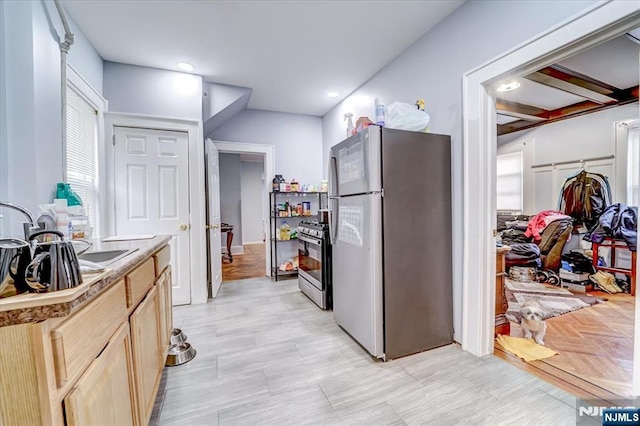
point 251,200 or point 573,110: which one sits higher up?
point 573,110

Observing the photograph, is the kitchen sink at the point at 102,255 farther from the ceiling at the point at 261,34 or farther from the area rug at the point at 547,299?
the area rug at the point at 547,299

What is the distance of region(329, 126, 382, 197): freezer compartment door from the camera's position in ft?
6.23

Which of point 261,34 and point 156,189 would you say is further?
point 156,189

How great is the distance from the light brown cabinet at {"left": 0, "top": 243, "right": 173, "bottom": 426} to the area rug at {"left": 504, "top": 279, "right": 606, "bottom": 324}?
3044 mm

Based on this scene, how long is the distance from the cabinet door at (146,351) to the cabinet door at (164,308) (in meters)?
0.08

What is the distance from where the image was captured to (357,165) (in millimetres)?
2082

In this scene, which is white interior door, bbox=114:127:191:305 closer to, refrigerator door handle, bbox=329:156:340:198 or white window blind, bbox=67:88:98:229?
white window blind, bbox=67:88:98:229

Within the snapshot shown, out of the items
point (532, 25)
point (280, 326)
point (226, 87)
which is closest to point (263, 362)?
point (280, 326)

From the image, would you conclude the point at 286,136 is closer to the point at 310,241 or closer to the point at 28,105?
the point at 310,241

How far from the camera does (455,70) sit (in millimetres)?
2160

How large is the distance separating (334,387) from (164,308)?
1.26 m

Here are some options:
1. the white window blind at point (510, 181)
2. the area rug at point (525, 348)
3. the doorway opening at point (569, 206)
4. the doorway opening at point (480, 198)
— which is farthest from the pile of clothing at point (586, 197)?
the area rug at point (525, 348)

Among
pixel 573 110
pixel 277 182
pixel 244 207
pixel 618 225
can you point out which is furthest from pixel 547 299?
pixel 244 207

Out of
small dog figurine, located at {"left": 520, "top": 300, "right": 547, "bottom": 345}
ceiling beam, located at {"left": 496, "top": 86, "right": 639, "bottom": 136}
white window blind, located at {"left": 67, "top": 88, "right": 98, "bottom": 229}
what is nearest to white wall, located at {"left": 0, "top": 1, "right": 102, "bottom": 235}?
white window blind, located at {"left": 67, "top": 88, "right": 98, "bottom": 229}
